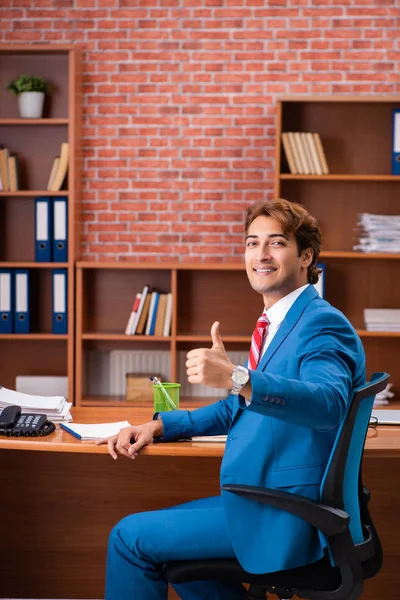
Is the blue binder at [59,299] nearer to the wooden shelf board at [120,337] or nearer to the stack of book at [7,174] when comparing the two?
the wooden shelf board at [120,337]

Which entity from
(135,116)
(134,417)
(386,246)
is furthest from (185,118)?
(134,417)

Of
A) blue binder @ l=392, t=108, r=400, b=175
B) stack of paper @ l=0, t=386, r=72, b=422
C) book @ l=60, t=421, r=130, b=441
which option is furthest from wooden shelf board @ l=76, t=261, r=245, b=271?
book @ l=60, t=421, r=130, b=441

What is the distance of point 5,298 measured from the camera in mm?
4414

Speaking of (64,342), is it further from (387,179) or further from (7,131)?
(387,179)

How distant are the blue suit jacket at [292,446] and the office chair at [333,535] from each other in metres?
0.04

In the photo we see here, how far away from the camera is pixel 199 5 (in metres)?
4.59

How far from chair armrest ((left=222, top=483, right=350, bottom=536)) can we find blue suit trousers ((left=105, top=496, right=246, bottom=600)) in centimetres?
23

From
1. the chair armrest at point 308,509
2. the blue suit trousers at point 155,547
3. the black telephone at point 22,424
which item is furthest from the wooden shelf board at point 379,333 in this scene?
the chair armrest at point 308,509

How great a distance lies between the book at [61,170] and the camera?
14.5ft

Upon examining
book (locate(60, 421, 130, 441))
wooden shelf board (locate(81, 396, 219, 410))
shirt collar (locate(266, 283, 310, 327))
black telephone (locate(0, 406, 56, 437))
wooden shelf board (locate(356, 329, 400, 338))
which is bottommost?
wooden shelf board (locate(81, 396, 219, 410))

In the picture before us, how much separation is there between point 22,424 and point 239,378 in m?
0.91

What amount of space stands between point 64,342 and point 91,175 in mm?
1074

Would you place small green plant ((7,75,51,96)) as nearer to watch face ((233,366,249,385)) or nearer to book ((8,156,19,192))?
book ((8,156,19,192))

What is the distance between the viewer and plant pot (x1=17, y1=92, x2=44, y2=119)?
4.40 m
